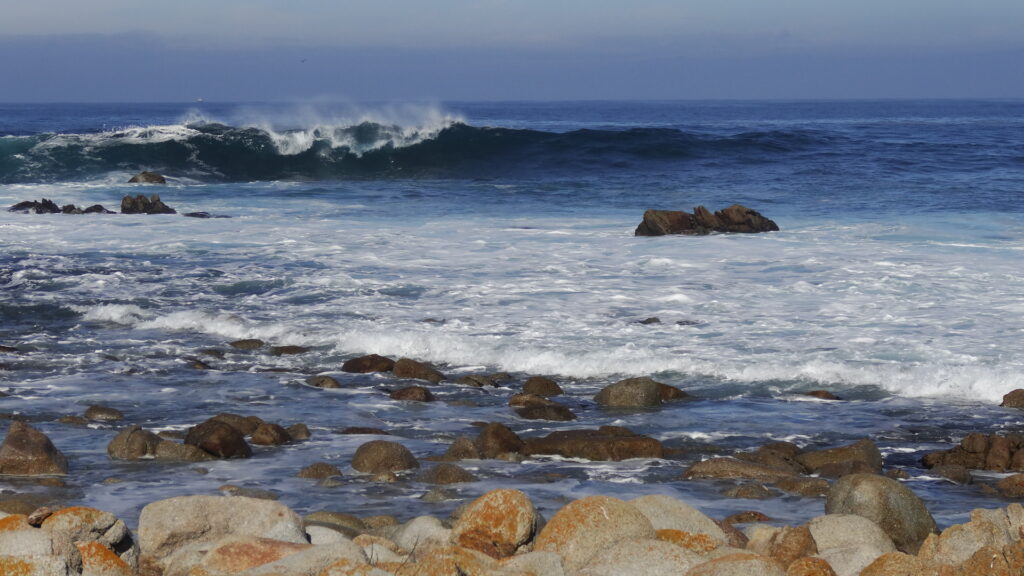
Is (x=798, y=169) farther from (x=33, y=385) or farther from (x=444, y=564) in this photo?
(x=444, y=564)

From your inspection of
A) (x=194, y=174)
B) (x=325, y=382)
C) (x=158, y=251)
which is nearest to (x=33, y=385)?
(x=325, y=382)

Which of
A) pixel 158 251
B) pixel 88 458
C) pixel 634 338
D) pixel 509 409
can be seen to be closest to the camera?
pixel 88 458

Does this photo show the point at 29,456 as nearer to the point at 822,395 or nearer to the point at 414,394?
the point at 414,394

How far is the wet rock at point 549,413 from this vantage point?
802cm

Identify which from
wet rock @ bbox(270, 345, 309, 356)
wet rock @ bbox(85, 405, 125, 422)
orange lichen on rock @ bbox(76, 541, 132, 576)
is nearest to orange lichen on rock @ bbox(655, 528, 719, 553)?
orange lichen on rock @ bbox(76, 541, 132, 576)

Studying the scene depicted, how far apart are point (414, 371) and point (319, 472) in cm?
291

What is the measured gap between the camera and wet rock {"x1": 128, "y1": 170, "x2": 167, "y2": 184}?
100 feet

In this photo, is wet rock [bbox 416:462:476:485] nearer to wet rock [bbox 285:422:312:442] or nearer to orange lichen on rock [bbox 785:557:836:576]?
wet rock [bbox 285:422:312:442]

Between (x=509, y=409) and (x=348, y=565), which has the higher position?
(x=348, y=565)

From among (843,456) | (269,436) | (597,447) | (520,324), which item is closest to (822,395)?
(843,456)

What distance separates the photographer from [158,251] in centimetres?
1670

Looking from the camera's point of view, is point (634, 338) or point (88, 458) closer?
point (88, 458)

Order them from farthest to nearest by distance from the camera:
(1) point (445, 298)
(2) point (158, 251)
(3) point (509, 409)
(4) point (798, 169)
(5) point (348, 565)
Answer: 1. (4) point (798, 169)
2. (2) point (158, 251)
3. (1) point (445, 298)
4. (3) point (509, 409)
5. (5) point (348, 565)

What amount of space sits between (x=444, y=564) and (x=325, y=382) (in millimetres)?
5344
